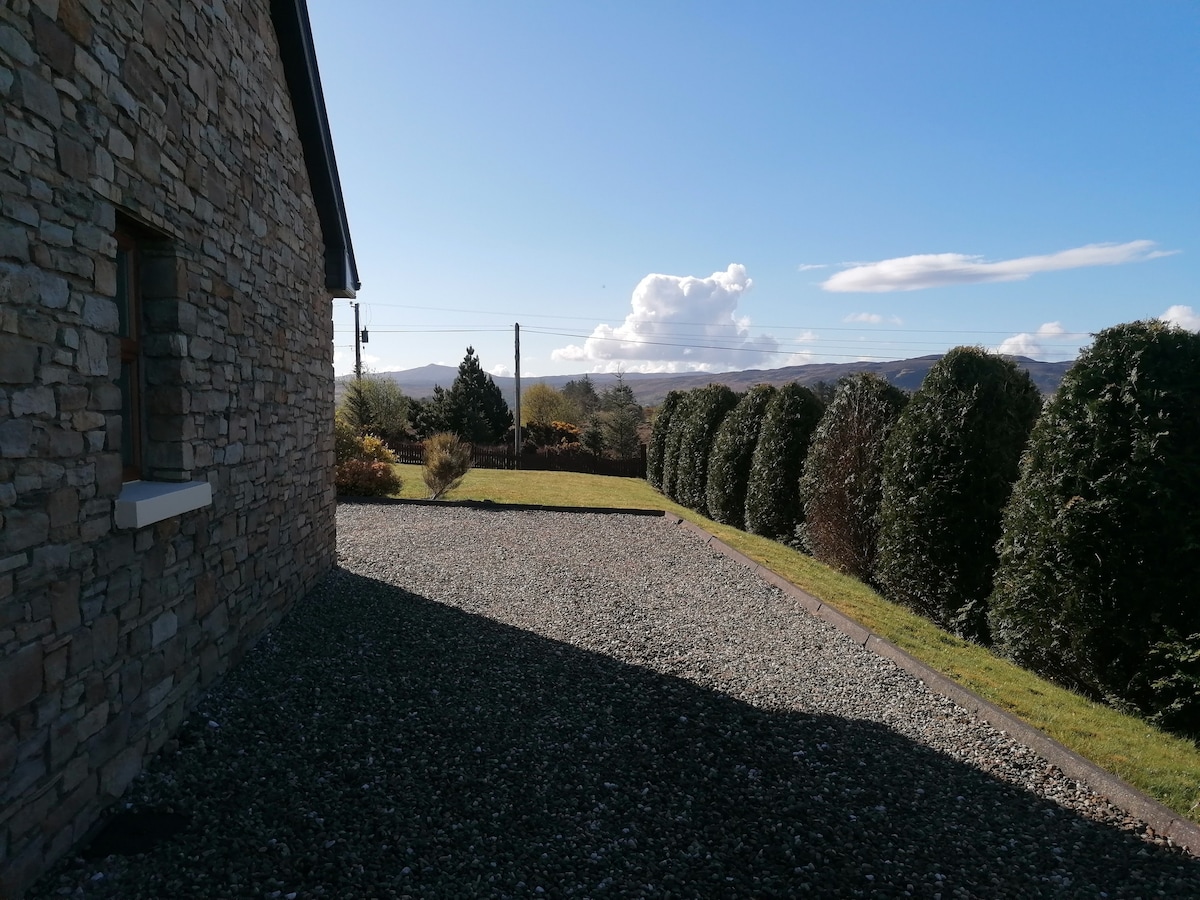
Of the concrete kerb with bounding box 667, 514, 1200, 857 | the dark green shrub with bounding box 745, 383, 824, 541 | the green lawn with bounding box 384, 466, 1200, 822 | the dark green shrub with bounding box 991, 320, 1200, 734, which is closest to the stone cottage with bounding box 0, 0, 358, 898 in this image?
the concrete kerb with bounding box 667, 514, 1200, 857

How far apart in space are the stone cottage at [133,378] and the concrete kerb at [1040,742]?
561cm

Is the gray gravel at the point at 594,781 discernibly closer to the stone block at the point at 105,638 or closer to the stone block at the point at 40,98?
the stone block at the point at 105,638

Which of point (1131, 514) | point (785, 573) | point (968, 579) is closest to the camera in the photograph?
point (1131, 514)

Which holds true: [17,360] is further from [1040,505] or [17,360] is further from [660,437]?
[660,437]

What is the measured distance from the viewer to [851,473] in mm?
9867

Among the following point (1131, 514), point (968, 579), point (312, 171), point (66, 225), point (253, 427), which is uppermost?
point (312, 171)

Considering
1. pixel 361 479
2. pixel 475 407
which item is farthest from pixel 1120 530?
pixel 475 407

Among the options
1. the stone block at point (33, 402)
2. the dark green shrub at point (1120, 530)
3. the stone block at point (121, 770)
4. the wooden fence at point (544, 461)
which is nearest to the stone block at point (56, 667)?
the stone block at point (121, 770)

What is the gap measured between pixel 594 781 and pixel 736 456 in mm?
11059

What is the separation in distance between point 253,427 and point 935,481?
695 centimetres

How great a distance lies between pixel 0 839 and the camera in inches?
107

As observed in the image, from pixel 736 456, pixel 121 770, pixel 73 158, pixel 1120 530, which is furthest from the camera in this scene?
pixel 736 456

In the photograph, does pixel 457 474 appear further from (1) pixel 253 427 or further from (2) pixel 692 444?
(1) pixel 253 427

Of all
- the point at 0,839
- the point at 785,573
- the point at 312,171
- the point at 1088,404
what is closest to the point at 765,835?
the point at 0,839
